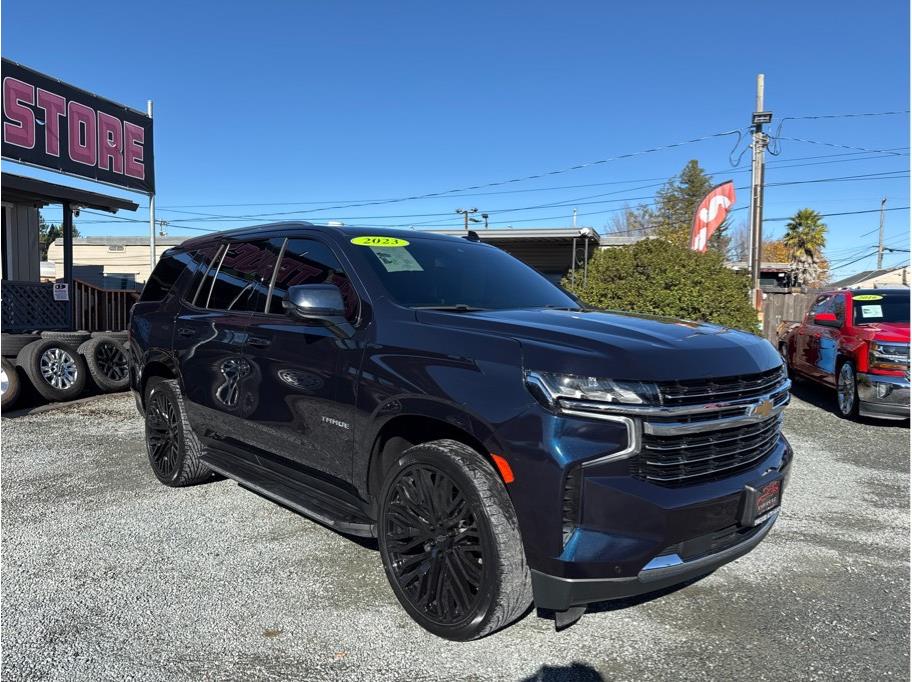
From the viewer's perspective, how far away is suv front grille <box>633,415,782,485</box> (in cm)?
240

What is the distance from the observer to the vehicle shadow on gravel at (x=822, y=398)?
7.79 m

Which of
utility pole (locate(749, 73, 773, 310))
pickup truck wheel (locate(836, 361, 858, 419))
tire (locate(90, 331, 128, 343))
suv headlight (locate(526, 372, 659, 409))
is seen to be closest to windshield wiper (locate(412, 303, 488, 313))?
suv headlight (locate(526, 372, 659, 409))

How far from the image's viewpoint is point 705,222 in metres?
17.8

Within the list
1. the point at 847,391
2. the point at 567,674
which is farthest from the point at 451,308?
the point at 847,391

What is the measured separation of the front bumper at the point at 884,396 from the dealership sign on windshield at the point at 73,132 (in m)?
12.9

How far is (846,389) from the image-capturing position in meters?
7.93

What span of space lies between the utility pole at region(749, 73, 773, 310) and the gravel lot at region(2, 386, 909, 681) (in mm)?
13177

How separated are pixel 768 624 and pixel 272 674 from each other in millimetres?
2198

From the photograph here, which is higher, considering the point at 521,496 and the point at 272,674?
the point at 521,496

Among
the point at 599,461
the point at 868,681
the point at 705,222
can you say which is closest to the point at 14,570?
the point at 599,461

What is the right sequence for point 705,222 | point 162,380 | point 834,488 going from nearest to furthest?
point 162,380, point 834,488, point 705,222

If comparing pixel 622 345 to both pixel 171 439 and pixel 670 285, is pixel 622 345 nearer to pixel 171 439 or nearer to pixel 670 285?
pixel 171 439

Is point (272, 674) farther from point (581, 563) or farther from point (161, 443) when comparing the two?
point (161, 443)

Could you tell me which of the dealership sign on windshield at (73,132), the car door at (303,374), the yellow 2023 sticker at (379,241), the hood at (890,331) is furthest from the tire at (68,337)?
the hood at (890,331)
